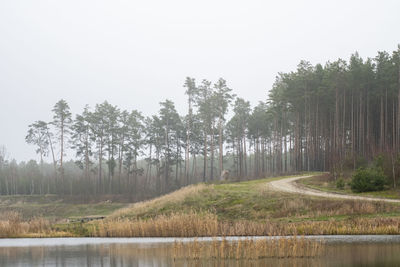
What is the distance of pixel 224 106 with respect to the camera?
10175 centimetres

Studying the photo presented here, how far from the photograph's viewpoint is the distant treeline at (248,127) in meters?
80.0

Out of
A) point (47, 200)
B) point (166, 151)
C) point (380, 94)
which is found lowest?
point (47, 200)

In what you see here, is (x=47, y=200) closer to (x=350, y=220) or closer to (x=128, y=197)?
(x=128, y=197)

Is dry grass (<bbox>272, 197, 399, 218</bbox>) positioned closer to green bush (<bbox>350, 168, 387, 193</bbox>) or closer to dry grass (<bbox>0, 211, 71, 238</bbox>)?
Result: green bush (<bbox>350, 168, 387, 193</bbox>)

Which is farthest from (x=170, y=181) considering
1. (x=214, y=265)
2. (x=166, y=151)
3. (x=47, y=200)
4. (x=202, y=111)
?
(x=214, y=265)

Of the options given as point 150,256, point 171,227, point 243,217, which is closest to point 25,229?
point 171,227

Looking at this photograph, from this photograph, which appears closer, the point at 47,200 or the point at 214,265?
the point at 214,265

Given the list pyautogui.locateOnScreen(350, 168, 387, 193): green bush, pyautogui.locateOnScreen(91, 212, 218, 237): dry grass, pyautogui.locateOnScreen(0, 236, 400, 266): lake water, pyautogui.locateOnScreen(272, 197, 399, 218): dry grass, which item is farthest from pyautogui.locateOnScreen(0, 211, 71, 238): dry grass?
pyautogui.locateOnScreen(350, 168, 387, 193): green bush

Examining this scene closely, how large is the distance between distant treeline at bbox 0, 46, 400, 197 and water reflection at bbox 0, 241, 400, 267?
131 feet

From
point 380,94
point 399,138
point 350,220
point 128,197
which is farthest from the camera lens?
point 128,197

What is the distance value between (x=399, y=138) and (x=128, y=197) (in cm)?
4555

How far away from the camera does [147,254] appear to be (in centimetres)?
2916

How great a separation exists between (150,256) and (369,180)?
97.2ft

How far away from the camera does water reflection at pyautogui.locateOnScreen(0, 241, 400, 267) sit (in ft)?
77.9
